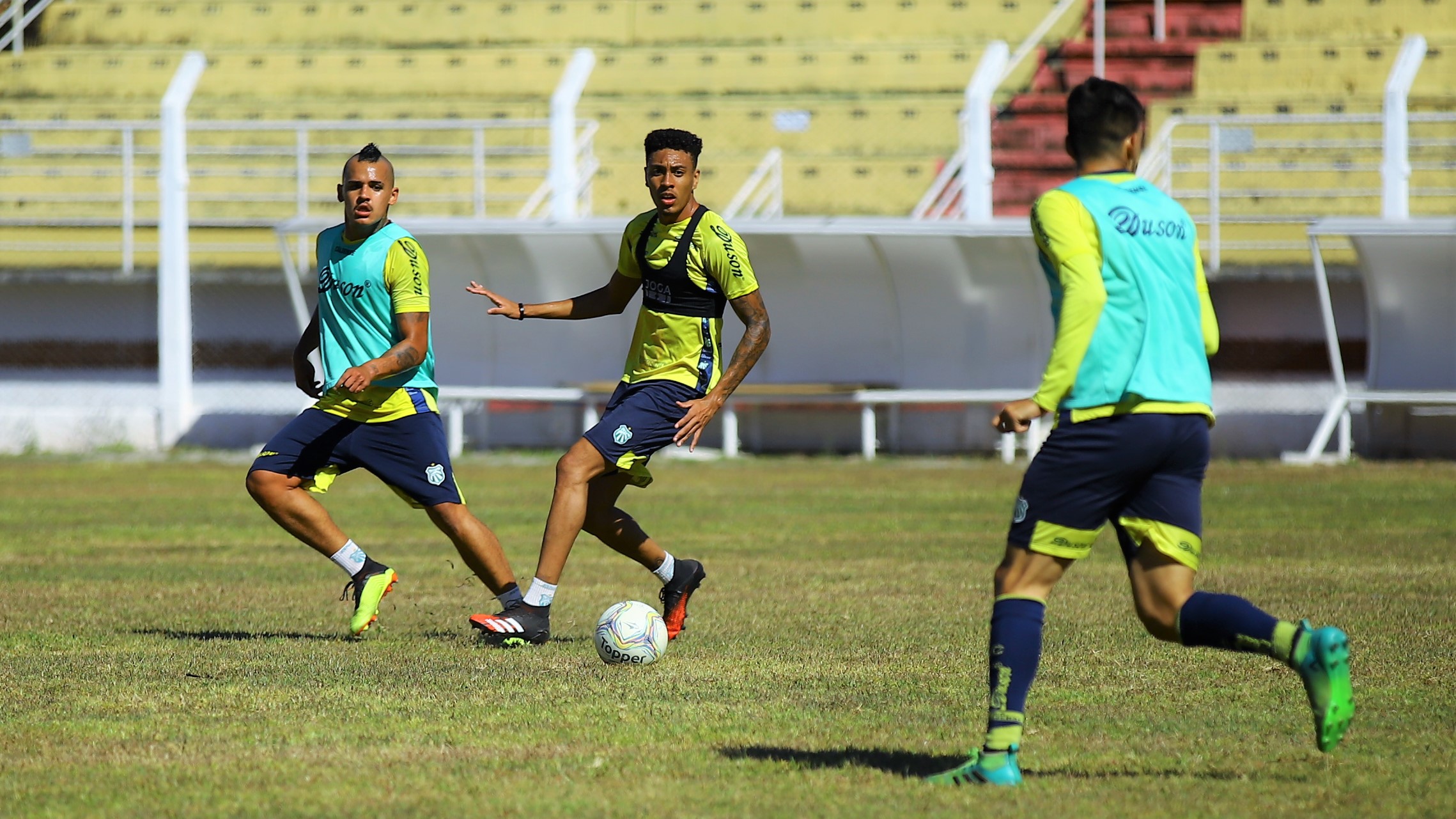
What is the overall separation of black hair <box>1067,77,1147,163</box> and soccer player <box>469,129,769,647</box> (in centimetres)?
245

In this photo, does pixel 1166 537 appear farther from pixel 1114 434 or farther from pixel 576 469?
pixel 576 469

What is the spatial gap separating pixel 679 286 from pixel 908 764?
2.77 m

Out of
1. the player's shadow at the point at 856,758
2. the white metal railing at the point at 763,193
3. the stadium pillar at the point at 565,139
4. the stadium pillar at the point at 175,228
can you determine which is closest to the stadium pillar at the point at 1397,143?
the white metal railing at the point at 763,193

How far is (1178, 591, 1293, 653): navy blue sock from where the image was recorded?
4617 millimetres

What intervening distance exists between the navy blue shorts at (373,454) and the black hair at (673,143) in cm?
149

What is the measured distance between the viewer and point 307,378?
7.59 metres

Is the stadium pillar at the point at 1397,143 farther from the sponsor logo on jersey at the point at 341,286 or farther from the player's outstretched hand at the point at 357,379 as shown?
the player's outstretched hand at the point at 357,379

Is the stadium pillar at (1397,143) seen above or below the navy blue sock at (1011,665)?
above

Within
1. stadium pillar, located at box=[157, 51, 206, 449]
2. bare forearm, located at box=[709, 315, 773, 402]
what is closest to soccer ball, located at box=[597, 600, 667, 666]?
bare forearm, located at box=[709, 315, 773, 402]

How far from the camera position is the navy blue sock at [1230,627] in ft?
15.1

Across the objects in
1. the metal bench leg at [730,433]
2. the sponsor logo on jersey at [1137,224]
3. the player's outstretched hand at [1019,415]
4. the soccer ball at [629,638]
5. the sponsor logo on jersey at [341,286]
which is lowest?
the metal bench leg at [730,433]

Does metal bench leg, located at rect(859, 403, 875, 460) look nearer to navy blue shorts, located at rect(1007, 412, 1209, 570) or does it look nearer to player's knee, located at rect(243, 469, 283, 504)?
player's knee, located at rect(243, 469, 283, 504)

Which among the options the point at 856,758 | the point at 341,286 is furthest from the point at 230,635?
the point at 856,758

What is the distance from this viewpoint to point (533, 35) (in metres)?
25.6
